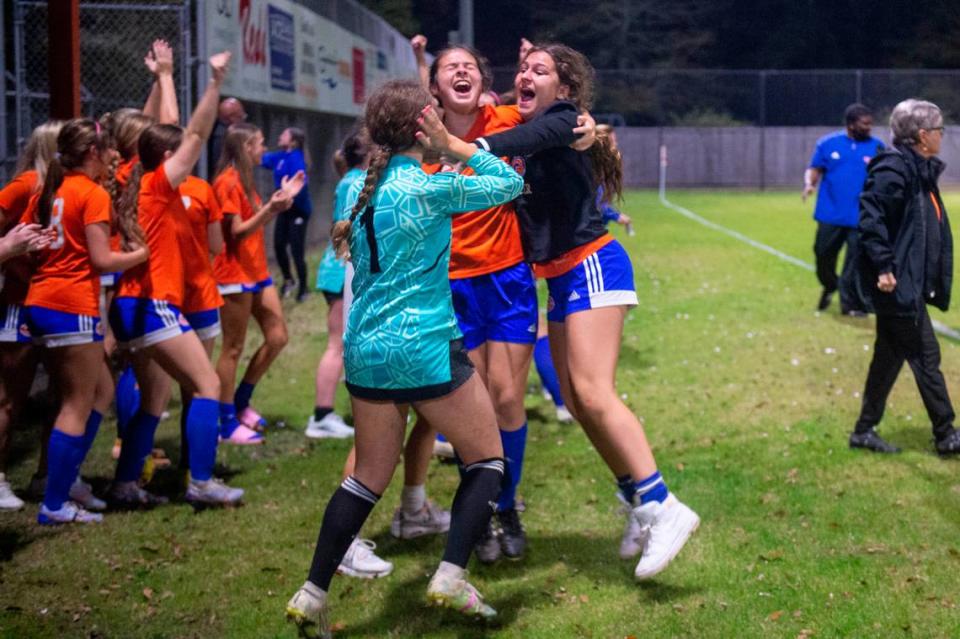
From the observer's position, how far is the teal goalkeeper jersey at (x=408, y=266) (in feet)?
14.7

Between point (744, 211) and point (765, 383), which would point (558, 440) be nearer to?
point (765, 383)

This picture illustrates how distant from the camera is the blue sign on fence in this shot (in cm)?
1705

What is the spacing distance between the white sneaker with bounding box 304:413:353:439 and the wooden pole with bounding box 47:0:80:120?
2459 mm

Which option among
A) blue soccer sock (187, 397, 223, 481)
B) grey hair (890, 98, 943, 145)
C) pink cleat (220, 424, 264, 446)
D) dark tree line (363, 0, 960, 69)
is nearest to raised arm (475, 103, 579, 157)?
blue soccer sock (187, 397, 223, 481)

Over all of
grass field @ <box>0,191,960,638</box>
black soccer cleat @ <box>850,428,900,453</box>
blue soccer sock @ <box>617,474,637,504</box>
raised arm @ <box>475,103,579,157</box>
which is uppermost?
raised arm @ <box>475,103,579,157</box>

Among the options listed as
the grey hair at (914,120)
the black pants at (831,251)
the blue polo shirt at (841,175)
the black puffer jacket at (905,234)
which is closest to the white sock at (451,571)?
the black puffer jacket at (905,234)

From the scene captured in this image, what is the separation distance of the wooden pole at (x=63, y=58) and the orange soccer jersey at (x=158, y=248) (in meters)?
1.42

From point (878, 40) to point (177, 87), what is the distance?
49.7 metres

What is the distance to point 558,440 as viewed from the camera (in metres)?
8.24

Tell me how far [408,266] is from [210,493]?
9.10ft

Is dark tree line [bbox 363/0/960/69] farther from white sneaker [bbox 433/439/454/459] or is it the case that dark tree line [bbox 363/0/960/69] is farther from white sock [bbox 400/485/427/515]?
white sock [bbox 400/485/427/515]

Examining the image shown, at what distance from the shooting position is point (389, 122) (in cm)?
451

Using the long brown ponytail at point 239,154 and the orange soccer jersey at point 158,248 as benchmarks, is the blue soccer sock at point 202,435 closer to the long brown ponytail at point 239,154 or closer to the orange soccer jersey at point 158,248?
the orange soccer jersey at point 158,248

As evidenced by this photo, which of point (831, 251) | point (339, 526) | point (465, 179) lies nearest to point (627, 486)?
point (339, 526)
